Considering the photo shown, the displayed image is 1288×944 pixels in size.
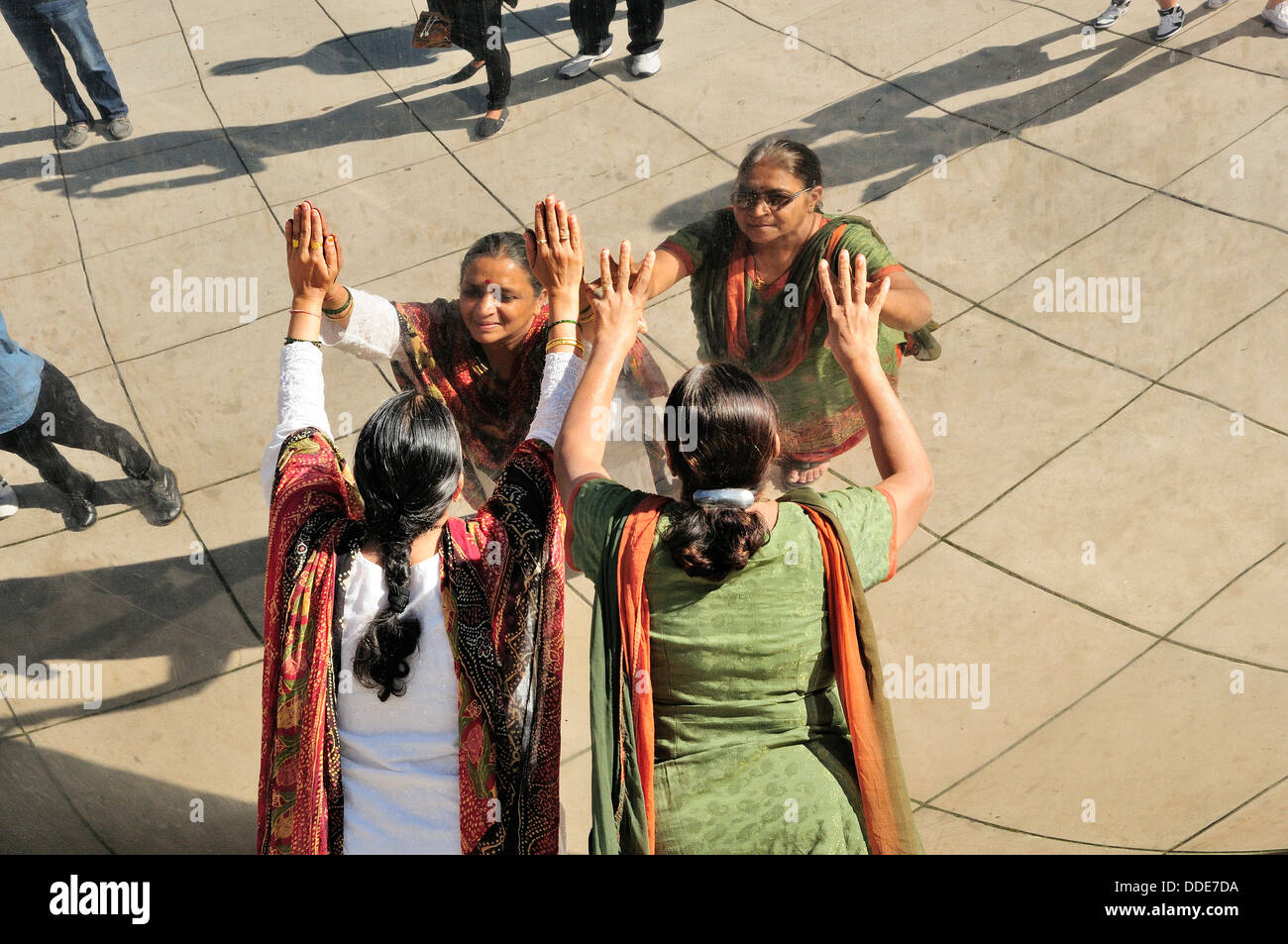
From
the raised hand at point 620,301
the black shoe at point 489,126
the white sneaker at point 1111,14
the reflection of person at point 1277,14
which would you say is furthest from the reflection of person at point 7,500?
the reflection of person at point 1277,14

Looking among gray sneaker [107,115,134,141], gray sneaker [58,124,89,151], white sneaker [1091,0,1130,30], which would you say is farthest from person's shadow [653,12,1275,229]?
gray sneaker [58,124,89,151]

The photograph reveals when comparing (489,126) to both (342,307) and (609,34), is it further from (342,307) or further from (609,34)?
(342,307)

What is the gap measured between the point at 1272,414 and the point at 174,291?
8.78 feet

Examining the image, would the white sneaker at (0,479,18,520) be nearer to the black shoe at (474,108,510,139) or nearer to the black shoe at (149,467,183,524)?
the black shoe at (149,467,183,524)

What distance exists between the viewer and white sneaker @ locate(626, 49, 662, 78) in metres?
2.39

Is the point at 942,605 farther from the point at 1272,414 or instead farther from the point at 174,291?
the point at 174,291

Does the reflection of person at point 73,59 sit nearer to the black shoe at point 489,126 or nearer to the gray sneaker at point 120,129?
the gray sneaker at point 120,129

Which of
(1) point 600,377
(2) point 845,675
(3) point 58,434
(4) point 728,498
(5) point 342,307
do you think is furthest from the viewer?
(3) point 58,434

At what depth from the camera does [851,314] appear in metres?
2.05

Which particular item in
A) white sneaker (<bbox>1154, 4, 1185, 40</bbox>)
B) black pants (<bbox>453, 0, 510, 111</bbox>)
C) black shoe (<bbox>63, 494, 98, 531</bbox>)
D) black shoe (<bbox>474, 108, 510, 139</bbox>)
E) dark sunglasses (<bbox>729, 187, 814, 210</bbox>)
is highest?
white sneaker (<bbox>1154, 4, 1185, 40</bbox>)

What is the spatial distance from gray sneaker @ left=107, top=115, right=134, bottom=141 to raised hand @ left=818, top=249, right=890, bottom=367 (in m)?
1.66

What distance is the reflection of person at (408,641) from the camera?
1.71 metres

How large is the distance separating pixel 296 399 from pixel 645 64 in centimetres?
112

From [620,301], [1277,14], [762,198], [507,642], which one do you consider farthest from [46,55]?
[1277,14]
